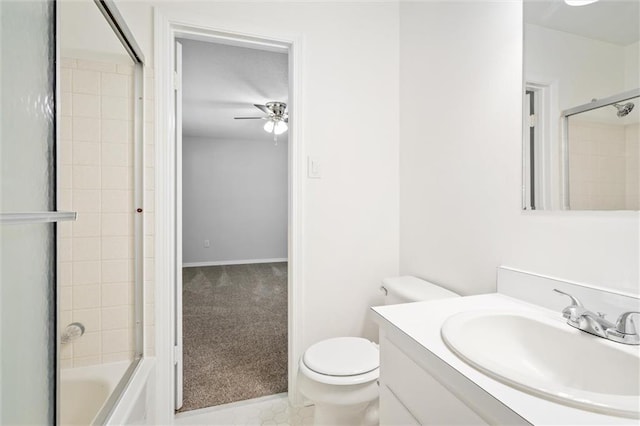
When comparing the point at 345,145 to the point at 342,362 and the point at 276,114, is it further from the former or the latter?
the point at 276,114

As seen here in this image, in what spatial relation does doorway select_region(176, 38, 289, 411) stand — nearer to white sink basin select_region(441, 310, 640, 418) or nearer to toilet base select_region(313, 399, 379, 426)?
toilet base select_region(313, 399, 379, 426)

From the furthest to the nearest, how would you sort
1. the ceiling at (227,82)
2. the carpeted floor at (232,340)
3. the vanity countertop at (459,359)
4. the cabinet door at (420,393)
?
the ceiling at (227,82) → the carpeted floor at (232,340) → the cabinet door at (420,393) → the vanity countertop at (459,359)

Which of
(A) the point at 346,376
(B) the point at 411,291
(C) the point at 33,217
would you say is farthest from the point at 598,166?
(C) the point at 33,217

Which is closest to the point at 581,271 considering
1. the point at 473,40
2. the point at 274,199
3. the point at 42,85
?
the point at 473,40

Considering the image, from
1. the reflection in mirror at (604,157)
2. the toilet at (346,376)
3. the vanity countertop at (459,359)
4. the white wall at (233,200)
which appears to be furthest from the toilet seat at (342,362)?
the white wall at (233,200)

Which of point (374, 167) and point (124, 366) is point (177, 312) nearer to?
point (124, 366)

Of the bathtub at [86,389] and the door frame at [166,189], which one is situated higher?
the door frame at [166,189]

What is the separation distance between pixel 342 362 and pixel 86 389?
46.2 inches

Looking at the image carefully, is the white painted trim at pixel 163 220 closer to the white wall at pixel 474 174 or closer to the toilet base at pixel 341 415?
the toilet base at pixel 341 415

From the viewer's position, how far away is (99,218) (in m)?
1.46

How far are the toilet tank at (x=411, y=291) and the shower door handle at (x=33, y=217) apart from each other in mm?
1279

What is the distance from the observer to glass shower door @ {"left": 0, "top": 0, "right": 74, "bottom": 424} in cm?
74

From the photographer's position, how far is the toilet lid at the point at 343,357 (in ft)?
4.04

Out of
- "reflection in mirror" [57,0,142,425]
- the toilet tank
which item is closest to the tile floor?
"reflection in mirror" [57,0,142,425]
